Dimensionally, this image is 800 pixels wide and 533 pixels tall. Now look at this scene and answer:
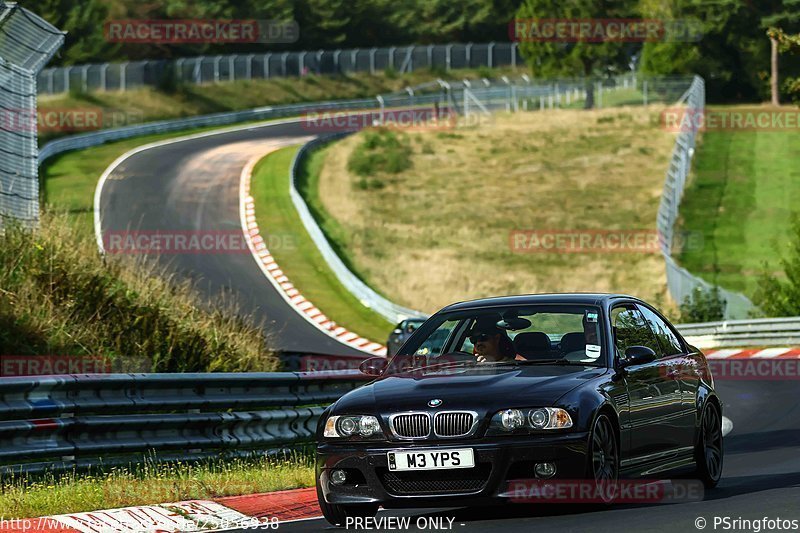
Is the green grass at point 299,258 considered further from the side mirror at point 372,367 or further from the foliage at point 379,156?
the side mirror at point 372,367

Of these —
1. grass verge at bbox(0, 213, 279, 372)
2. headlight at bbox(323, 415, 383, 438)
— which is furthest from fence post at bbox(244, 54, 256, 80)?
headlight at bbox(323, 415, 383, 438)

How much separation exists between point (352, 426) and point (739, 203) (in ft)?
164

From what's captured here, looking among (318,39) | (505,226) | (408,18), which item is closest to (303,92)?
(318,39)

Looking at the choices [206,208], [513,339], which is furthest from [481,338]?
[206,208]

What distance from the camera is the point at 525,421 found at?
26.8ft

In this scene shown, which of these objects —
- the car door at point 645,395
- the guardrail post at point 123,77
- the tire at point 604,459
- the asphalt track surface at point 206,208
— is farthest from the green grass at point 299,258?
the tire at point 604,459

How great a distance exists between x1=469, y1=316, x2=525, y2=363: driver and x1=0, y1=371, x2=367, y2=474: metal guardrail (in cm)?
318

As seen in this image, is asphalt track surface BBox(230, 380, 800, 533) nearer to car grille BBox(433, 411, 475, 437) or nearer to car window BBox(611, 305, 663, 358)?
car grille BBox(433, 411, 475, 437)

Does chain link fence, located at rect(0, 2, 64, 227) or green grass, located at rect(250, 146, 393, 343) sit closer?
chain link fence, located at rect(0, 2, 64, 227)

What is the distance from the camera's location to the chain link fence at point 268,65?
7231 cm

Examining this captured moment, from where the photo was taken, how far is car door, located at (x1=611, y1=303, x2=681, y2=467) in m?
9.19

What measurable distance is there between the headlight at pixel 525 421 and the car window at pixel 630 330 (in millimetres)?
1362

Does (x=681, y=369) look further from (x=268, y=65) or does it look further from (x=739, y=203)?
(x=268, y=65)

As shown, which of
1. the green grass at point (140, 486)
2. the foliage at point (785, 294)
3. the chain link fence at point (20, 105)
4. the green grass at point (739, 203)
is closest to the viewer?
the green grass at point (140, 486)
